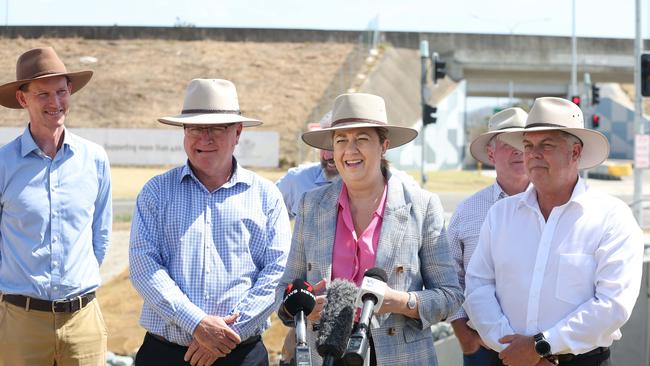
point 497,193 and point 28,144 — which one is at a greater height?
point 28,144

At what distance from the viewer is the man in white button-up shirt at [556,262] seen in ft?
12.5

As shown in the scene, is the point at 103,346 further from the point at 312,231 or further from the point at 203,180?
the point at 312,231

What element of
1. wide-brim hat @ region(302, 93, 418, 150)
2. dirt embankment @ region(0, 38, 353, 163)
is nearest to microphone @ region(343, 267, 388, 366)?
wide-brim hat @ region(302, 93, 418, 150)

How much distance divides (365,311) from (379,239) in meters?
1.03

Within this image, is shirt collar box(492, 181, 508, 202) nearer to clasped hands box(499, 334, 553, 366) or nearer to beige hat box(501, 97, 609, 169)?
beige hat box(501, 97, 609, 169)

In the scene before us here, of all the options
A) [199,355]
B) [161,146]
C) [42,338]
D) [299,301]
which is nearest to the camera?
[299,301]

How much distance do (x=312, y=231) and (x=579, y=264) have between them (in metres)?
1.25

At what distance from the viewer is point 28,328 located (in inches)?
192

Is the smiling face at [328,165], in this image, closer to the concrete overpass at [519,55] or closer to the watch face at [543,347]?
the watch face at [543,347]

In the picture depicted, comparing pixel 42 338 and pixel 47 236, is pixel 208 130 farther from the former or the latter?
pixel 42 338

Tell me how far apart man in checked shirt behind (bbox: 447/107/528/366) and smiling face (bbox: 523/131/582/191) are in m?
0.92

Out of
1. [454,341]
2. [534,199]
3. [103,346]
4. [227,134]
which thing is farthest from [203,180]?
[454,341]

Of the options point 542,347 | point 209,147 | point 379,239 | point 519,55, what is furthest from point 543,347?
point 519,55

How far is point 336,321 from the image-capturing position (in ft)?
10.1
